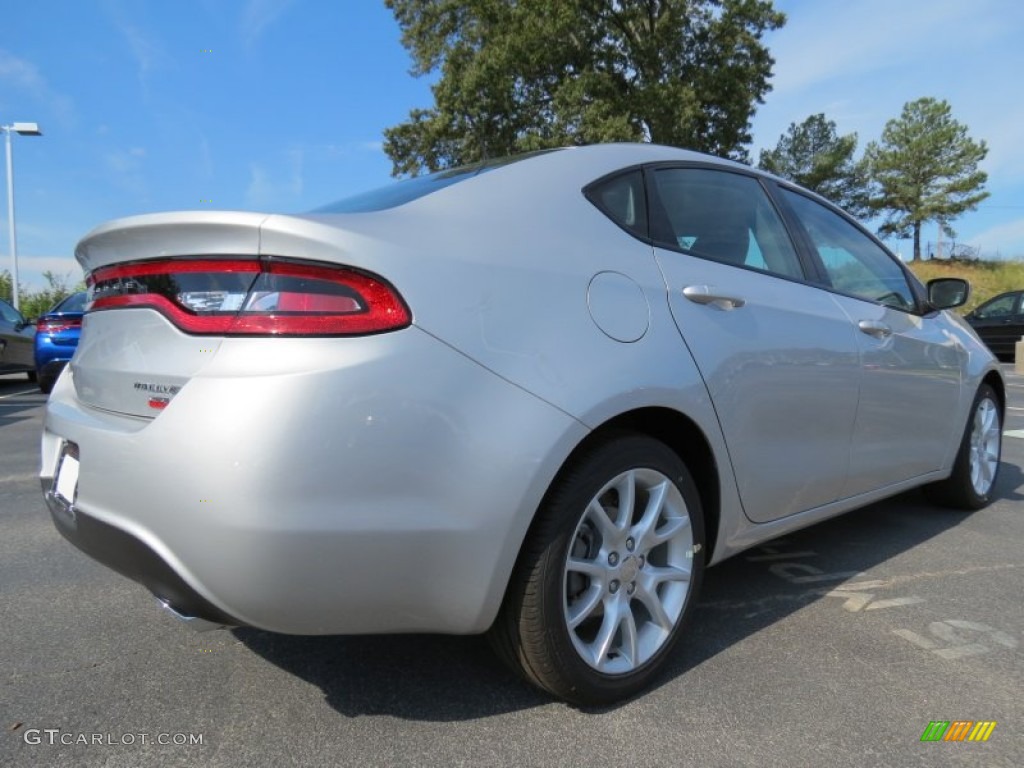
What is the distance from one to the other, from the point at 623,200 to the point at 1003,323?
1855cm

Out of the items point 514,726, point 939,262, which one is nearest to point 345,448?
point 514,726

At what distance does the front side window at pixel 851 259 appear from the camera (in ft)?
9.77

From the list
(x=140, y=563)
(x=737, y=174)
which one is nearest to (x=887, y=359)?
(x=737, y=174)

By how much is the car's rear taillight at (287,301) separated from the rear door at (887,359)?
6.63ft

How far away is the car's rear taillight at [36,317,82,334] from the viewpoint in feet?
31.4

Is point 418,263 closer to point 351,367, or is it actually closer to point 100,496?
point 351,367

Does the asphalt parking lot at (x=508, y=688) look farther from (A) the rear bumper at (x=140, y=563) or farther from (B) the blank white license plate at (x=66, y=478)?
(B) the blank white license plate at (x=66, y=478)

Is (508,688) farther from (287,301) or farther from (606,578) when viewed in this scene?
(287,301)

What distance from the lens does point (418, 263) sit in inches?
64.2

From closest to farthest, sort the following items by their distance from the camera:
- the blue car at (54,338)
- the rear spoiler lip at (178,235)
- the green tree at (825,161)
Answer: the rear spoiler lip at (178,235) → the blue car at (54,338) → the green tree at (825,161)

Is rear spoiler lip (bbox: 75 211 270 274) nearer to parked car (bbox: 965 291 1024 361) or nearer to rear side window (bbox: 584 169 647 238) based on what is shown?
rear side window (bbox: 584 169 647 238)

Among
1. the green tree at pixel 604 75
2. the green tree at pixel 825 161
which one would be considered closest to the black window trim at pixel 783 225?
the green tree at pixel 604 75

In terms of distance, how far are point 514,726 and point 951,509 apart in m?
3.34
